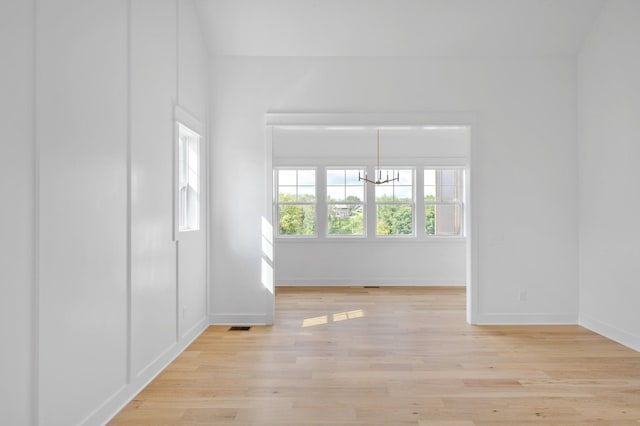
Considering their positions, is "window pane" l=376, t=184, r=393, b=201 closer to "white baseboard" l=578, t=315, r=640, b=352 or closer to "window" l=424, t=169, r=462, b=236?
"window" l=424, t=169, r=462, b=236

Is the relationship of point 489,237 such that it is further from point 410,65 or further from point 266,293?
point 266,293

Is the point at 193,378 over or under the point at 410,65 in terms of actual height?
under

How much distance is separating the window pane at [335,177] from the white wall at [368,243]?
0.20 meters

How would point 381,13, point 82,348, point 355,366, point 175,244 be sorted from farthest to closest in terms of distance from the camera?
point 381,13 < point 175,244 < point 355,366 < point 82,348

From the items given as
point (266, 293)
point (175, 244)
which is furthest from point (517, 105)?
point (175, 244)

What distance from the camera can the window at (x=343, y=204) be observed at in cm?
803

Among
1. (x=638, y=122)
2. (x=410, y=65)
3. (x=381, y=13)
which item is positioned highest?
(x=381, y=13)

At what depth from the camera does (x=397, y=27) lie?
15.1 ft

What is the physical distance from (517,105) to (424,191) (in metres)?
3.30

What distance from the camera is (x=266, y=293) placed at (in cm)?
490

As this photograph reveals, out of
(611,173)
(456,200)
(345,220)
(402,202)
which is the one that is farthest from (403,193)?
(611,173)

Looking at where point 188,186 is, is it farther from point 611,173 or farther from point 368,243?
point 611,173

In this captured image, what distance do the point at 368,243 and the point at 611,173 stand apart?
13.8 ft

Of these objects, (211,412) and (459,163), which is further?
(459,163)
